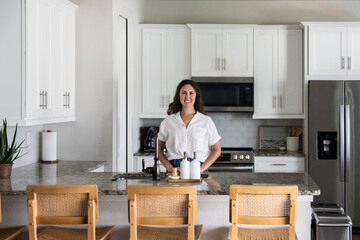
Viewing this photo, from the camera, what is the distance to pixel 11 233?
10.4 feet

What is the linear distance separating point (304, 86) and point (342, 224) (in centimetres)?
240

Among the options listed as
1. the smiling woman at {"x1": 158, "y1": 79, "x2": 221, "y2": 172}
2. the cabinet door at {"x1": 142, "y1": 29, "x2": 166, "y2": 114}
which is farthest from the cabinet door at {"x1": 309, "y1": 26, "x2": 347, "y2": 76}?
the smiling woman at {"x1": 158, "y1": 79, "x2": 221, "y2": 172}

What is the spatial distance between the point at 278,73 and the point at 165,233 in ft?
11.2

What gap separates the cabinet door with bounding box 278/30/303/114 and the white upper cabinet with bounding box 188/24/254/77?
1.22 ft

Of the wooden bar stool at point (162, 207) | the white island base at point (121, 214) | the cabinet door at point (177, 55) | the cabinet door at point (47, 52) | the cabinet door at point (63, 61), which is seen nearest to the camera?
the wooden bar stool at point (162, 207)

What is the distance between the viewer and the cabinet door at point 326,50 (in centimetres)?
587

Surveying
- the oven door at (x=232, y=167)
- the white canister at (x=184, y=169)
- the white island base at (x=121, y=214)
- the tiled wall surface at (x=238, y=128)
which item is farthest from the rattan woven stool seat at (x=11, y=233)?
the tiled wall surface at (x=238, y=128)

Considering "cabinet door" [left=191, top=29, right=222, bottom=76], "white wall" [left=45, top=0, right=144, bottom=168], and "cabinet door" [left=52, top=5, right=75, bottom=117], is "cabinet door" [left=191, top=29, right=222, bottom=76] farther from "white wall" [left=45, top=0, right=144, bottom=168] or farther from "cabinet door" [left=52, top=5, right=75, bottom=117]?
"cabinet door" [left=52, top=5, right=75, bottom=117]

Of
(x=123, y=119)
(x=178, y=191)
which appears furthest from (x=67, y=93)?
(x=178, y=191)

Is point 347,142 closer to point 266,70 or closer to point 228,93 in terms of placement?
point 266,70

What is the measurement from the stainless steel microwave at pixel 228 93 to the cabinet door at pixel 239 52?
10 centimetres

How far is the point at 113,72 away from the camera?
16.4 feet

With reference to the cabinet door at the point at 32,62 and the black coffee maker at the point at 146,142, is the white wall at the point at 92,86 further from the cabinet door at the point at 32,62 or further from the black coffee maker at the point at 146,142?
the black coffee maker at the point at 146,142

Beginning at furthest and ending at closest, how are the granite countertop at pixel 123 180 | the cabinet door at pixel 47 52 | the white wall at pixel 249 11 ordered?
the white wall at pixel 249 11
the cabinet door at pixel 47 52
the granite countertop at pixel 123 180
